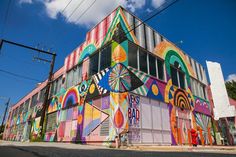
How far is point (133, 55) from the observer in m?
12.1

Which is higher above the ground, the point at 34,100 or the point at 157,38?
the point at 157,38

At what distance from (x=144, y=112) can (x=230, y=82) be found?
32628 mm

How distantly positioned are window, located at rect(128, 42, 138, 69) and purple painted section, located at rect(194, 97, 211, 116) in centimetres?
942

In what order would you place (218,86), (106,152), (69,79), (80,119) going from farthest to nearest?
(69,79) → (80,119) → (218,86) → (106,152)

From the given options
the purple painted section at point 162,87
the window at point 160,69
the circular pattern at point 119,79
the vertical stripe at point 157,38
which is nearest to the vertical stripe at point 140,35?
the vertical stripe at point 157,38

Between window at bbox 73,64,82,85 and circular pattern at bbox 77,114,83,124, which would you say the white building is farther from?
window at bbox 73,64,82,85

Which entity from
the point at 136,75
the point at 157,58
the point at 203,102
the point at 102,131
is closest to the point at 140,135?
the point at 102,131

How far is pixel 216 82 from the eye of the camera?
9.50m

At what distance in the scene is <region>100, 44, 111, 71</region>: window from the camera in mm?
11991

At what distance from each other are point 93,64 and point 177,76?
26.9 feet

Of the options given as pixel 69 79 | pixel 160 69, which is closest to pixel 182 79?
pixel 160 69

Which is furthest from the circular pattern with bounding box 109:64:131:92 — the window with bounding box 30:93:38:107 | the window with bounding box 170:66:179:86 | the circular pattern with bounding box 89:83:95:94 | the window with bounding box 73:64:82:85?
the window with bounding box 30:93:38:107

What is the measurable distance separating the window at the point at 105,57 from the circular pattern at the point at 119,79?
1.10m

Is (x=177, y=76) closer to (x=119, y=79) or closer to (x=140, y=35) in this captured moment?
(x=140, y=35)
